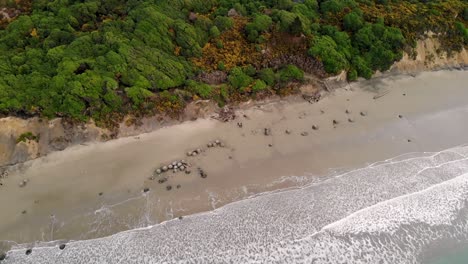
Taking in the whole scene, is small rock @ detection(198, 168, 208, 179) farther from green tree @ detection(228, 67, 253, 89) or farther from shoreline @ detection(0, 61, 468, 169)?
green tree @ detection(228, 67, 253, 89)

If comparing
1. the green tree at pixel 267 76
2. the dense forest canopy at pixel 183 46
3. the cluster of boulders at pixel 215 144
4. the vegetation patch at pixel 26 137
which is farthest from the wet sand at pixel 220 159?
the dense forest canopy at pixel 183 46

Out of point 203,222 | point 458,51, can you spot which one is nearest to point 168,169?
point 203,222

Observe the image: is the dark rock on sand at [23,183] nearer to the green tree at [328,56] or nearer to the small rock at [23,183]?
the small rock at [23,183]

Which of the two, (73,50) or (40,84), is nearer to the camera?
(40,84)

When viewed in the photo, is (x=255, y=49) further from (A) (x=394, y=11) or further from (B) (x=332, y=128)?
(A) (x=394, y=11)

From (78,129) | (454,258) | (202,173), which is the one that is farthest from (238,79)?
(454,258)
